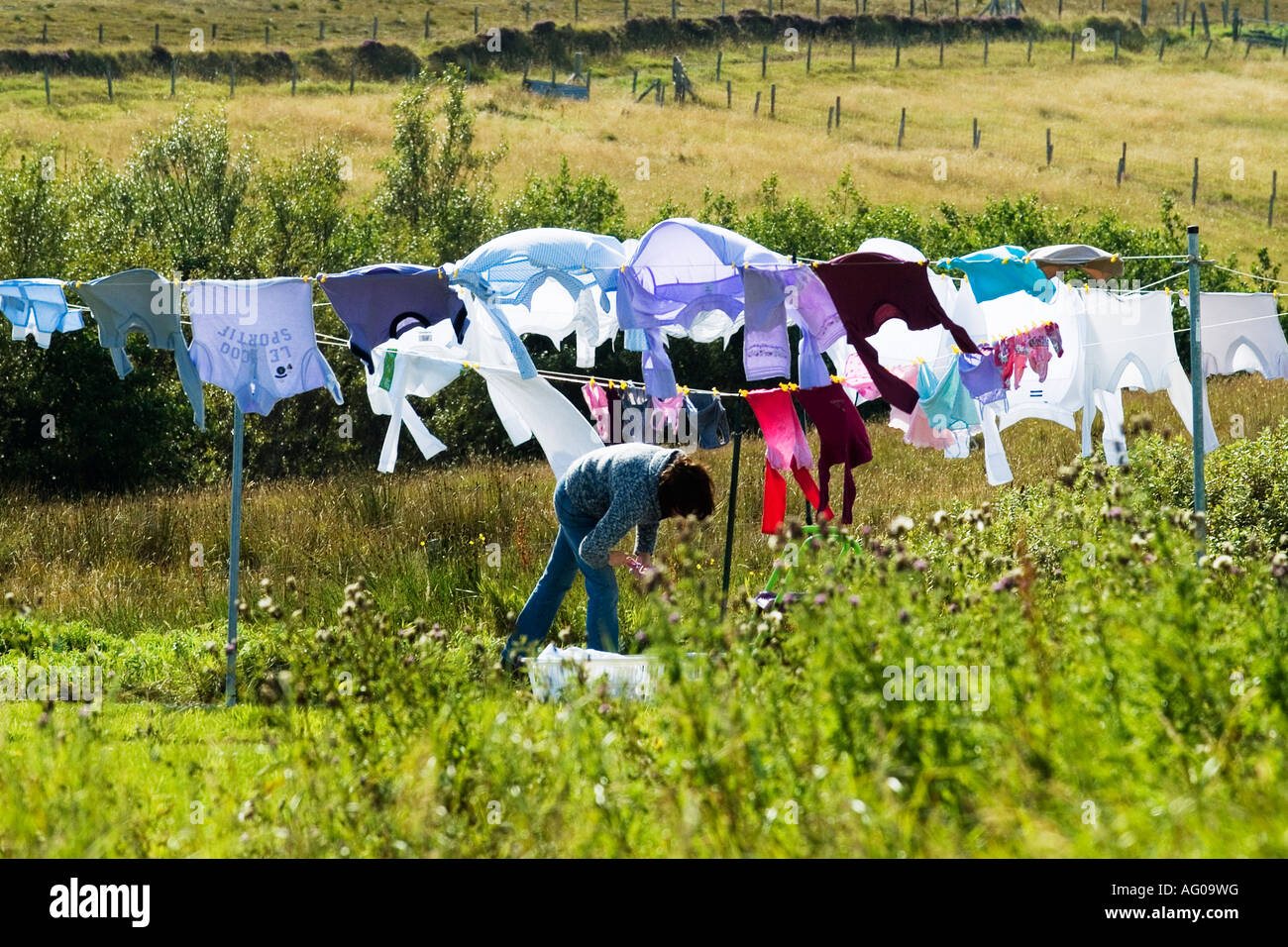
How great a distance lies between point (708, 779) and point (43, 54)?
52912 millimetres

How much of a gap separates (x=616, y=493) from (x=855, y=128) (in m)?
42.2

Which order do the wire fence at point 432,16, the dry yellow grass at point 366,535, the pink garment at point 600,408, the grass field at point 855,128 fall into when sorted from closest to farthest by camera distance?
the pink garment at point 600,408 < the dry yellow grass at point 366,535 < the grass field at point 855,128 < the wire fence at point 432,16

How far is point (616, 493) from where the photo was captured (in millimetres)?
6176

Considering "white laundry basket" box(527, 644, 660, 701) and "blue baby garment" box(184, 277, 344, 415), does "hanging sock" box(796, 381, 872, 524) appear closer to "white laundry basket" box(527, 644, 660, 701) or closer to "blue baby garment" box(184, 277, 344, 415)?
"white laundry basket" box(527, 644, 660, 701)

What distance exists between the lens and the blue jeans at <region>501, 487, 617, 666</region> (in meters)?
6.55

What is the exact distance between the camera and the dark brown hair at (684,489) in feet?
19.4

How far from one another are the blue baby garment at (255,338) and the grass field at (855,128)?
72.6 feet

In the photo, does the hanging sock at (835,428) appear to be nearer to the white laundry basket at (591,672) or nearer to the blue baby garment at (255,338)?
the white laundry basket at (591,672)

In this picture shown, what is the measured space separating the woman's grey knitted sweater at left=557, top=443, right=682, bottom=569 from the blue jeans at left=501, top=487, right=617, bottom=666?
0.09 metres

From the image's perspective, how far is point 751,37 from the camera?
60.8 metres

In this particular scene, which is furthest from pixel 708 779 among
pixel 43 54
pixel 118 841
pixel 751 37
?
pixel 751 37

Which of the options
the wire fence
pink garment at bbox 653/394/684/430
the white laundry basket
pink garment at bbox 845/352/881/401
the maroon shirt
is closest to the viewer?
the white laundry basket

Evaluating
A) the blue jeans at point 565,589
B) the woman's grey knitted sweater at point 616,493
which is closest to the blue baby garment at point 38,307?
the blue jeans at point 565,589

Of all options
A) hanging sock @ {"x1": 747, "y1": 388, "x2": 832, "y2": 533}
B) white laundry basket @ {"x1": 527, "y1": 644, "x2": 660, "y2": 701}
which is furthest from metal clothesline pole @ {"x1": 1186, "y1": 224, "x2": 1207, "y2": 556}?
white laundry basket @ {"x1": 527, "y1": 644, "x2": 660, "y2": 701}
